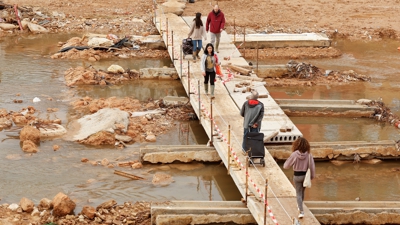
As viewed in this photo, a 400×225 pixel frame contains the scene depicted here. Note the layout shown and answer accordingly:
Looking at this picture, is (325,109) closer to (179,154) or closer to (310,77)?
(310,77)

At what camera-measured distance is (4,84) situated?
21453mm

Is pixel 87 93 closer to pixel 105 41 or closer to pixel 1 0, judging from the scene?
pixel 105 41

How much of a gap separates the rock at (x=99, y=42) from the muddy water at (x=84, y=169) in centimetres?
439

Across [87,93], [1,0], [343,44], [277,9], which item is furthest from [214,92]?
[1,0]

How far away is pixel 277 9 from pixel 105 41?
9.62 m

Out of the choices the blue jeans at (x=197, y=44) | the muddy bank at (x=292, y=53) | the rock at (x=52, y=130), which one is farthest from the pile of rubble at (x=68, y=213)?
the muddy bank at (x=292, y=53)

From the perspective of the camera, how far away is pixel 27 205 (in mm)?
13062

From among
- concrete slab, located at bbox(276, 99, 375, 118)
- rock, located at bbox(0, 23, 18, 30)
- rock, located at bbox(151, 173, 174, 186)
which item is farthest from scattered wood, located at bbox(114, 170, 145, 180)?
rock, located at bbox(0, 23, 18, 30)

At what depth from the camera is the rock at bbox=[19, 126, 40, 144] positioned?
A: 1653 cm

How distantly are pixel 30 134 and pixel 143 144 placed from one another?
2.71 meters

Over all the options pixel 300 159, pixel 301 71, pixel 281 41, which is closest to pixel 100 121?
pixel 300 159

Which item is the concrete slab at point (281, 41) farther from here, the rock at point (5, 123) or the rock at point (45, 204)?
the rock at point (45, 204)

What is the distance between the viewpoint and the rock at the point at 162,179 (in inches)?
575

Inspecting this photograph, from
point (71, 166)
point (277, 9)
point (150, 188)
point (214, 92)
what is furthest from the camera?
point (277, 9)
